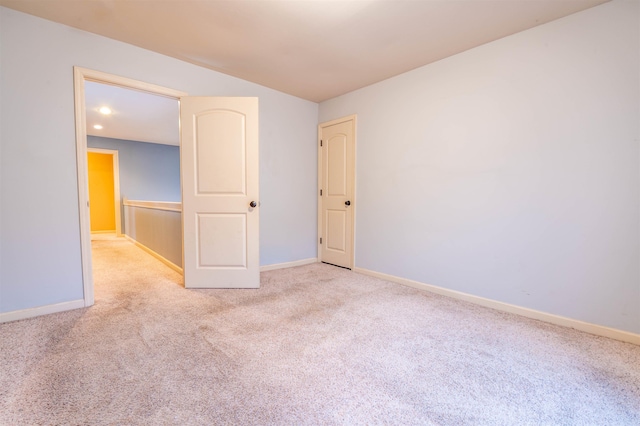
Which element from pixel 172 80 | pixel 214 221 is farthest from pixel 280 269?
pixel 172 80

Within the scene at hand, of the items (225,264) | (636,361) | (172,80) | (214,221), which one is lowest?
(636,361)

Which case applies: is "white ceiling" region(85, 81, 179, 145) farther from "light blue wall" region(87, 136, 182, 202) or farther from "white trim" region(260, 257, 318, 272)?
"white trim" region(260, 257, 318, 272)

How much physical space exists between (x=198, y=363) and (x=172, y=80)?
Answer: 9.03 feet

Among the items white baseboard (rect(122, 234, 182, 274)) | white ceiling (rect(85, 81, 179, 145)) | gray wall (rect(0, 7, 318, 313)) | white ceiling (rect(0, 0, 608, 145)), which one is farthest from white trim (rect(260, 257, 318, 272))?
white ceiling (rect(85, 81, 179, 145))

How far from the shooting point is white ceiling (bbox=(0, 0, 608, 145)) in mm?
Result: 2049

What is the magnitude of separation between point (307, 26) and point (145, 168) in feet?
20.3

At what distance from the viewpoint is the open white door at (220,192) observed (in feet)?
9.68

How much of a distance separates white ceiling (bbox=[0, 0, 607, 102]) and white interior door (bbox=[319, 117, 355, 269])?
991 millimetres

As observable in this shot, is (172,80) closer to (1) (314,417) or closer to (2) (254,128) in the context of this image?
(2) (254,128)

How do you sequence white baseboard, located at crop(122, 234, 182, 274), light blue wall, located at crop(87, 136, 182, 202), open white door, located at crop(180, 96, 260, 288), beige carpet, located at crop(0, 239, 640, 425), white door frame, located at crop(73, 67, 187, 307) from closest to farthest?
1. beige carpet, located at crop(0, 239, 640, 425)
2. white door frame, located at crop(73, 67, 187, 307)
3. open white door, located at crop(180, 96, 260, 288)
4. white baseboard, located at crop(122, 234, 182, 274)
5. light blue wall, located at crop(87, 136, 182, 202)

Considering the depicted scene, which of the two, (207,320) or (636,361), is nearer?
(636,361)

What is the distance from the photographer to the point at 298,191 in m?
4.07

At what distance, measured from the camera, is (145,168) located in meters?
6.82

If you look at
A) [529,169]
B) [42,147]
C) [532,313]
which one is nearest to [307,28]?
[529,169]
